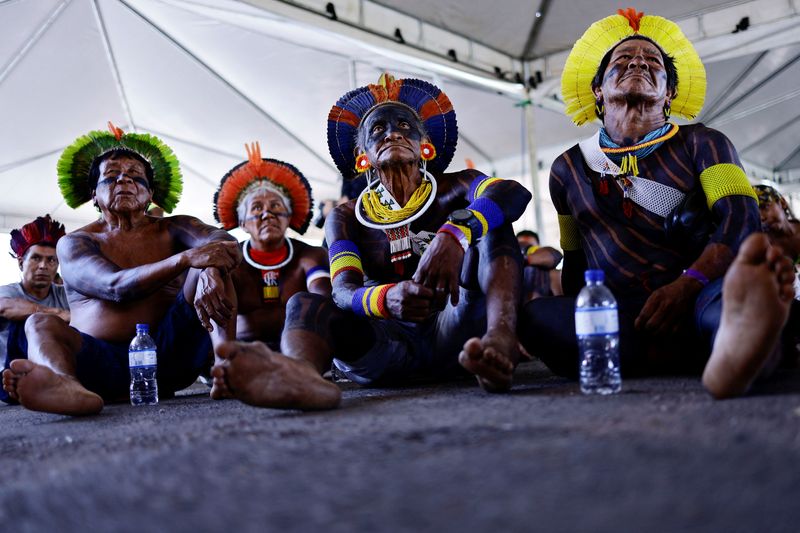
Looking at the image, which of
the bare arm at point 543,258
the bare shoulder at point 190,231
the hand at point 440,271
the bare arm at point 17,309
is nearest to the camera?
the hand at point 440,271

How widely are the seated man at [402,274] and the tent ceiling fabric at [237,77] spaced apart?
4119 mm

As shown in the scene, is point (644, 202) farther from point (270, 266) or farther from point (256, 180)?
point (256, 180)

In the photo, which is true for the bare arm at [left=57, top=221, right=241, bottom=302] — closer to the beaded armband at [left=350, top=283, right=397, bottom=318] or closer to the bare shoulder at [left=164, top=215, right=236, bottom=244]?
the bare shoulder at [left=164, top=215, right=236, bottom=244]

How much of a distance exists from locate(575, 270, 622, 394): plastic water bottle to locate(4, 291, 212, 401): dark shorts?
1949 millimetres

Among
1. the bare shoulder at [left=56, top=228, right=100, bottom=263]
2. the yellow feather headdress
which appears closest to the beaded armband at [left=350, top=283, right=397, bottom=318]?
the yellow feather headdress

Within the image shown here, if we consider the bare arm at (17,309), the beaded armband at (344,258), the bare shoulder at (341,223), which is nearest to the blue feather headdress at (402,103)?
the bare shoulder at (341,223)

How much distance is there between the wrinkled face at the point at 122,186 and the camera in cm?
362

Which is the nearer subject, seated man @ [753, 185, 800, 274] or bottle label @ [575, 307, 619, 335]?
bottle label @ [575, 307, 619, 335]

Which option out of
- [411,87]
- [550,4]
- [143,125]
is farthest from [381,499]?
[143,125]

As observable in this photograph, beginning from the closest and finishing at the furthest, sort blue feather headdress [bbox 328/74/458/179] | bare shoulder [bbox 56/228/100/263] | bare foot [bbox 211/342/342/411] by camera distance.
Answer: bare foot [bbox 211/342/342/411]
blue feather headdress [bbox 328/74/458/179]
bare shoulder [bbox 56/228/100/263]

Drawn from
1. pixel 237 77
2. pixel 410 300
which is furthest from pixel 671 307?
pixel 237 77

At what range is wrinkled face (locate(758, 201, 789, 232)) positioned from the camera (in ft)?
14.5

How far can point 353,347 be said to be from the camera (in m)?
2.66

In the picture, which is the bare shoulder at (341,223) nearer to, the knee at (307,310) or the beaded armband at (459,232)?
the knee at (307,310)
